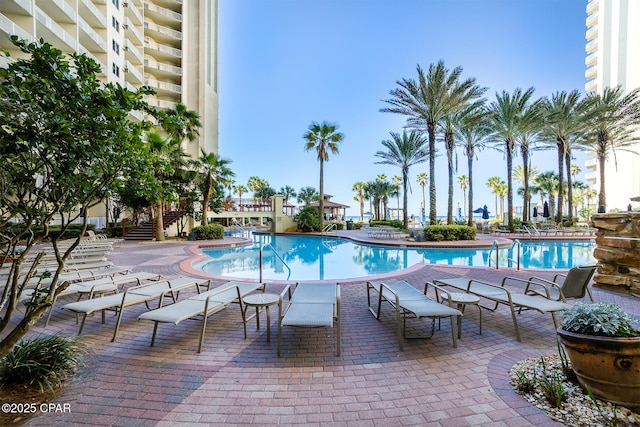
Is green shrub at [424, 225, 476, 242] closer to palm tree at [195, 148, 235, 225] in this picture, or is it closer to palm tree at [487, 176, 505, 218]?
palm tree at [195, 148, 235, 225]

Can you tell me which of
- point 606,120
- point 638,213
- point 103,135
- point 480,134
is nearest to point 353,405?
point 103,135

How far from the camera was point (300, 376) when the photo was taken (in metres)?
2.90

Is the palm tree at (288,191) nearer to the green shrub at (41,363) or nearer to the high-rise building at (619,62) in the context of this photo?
the high-rise building at (619,62)

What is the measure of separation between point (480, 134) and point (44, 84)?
2702 cm

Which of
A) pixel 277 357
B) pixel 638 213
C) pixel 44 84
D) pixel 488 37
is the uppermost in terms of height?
pixel 488 37

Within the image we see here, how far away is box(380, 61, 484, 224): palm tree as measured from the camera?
16891 millimetres

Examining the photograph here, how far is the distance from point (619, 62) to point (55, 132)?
56.8 m

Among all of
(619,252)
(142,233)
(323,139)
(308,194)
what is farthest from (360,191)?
(619,252)

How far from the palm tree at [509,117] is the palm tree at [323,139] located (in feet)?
38.8

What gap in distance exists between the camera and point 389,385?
274cm

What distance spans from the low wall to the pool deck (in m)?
2.98

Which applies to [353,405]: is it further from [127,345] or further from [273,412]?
[127,345]

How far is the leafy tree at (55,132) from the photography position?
213 centimetres

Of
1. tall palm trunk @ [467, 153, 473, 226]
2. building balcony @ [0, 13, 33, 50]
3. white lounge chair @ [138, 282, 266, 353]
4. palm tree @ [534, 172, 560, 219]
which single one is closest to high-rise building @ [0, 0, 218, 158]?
building balcony @ [0, 13, 33, 50]
